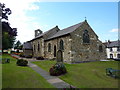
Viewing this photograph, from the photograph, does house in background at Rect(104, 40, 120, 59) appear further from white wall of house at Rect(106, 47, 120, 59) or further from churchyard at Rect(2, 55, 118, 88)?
churchyard at Rect(2, 55, 118, 88)

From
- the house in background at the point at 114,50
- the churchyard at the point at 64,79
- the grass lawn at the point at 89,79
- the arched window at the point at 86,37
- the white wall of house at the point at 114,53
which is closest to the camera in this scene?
the churchyard at the point at 64,79

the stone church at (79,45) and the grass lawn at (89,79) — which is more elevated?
the stone church at (79,45)

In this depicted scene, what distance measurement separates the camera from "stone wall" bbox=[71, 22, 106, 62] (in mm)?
24625

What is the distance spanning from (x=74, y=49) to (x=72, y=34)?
356cm

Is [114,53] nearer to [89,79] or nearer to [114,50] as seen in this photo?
[114,50]

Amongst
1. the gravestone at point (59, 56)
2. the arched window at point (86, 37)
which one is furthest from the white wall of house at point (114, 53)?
the gravestone at point (59, 56)

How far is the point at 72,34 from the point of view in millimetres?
24562

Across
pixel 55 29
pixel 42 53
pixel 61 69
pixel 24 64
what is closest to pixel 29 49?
pixel 42 53

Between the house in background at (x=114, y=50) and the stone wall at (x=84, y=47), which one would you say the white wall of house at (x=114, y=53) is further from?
the stone wall at (x=84, y=47)

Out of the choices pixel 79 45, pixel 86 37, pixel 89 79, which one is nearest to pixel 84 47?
pixel 79 45

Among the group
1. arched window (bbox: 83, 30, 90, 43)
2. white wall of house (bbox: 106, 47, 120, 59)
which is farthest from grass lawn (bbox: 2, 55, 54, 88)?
white wall of house (bbox: 106, 47, 120, 59)

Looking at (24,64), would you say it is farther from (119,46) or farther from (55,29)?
(119,46)

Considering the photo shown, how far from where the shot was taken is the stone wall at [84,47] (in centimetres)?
2462

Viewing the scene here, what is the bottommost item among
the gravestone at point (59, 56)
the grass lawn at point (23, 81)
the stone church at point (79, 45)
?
the grass lawn at point (23, 81)
